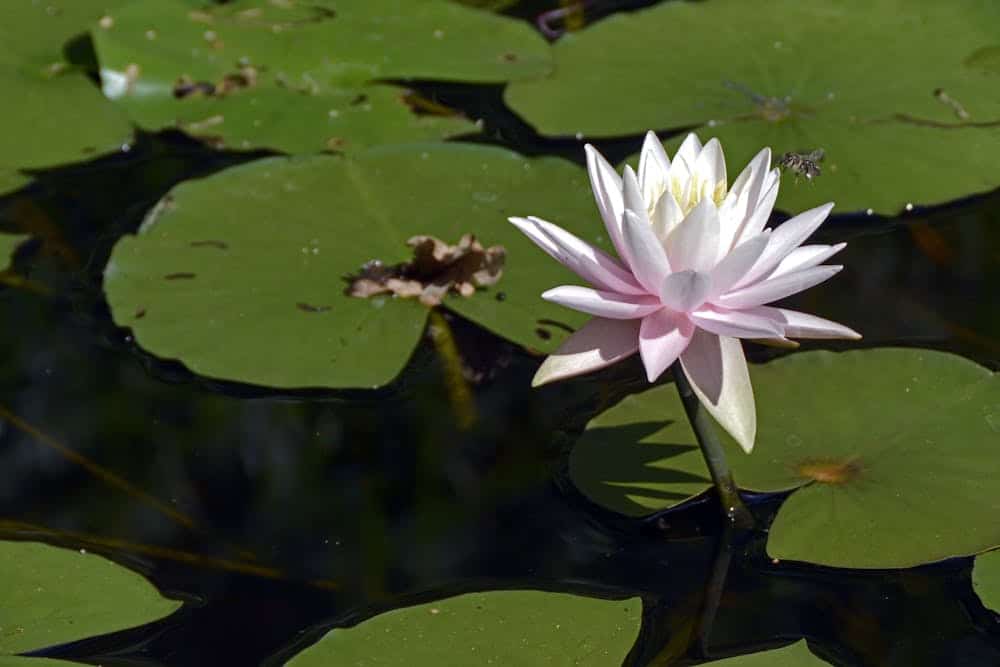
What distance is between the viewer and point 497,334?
10.1ft

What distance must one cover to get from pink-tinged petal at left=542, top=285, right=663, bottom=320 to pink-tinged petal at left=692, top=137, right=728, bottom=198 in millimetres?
259

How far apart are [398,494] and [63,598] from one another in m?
0.74

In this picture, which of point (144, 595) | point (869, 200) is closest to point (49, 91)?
point (144, 595)

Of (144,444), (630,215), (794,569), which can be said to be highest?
(630,215)

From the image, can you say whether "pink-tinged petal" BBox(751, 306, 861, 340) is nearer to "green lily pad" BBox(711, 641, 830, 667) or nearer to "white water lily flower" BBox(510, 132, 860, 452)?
"white water lily flower" BBox(510, 132, 860, 452)

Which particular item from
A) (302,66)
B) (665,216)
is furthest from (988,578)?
(302,66)

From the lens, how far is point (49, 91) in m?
4.11

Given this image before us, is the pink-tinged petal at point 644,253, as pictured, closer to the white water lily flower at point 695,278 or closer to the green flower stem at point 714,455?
the white water lily flower at point 695,278

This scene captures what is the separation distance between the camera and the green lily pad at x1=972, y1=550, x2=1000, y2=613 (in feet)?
7.20

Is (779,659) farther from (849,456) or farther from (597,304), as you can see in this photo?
(597,304)

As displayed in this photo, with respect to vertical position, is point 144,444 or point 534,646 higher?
point 534,646

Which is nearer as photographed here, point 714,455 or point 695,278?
point 695,278

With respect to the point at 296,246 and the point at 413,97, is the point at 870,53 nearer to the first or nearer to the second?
the point at 413,97

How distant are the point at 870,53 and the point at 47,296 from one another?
8.44 ft
